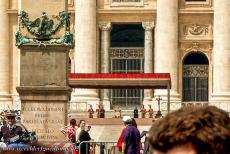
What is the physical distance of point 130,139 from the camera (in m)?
18.8

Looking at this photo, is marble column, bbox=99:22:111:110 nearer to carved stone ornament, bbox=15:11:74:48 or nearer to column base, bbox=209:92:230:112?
column base, bbox=209:92:230:112

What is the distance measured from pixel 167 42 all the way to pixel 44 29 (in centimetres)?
3543

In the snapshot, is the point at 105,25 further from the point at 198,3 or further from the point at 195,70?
the point at 195,70

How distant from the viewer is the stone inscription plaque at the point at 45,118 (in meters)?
22.1

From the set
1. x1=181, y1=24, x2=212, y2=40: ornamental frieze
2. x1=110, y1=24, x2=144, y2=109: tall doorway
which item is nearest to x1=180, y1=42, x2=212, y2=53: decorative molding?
x1=181, y1=24, x2=212, y2=40: ornamental frieze

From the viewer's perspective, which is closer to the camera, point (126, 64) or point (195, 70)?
point (195, 70)

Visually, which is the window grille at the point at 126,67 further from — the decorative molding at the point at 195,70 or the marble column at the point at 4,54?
the marble column at the point at 4,54

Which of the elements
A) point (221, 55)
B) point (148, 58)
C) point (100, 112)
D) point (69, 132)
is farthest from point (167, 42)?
point (69, 132)

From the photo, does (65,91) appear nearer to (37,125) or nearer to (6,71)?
(37,125)

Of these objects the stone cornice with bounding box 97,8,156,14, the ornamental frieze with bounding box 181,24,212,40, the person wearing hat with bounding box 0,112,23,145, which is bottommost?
the person wearing hat with bounding box 0,112,23,145

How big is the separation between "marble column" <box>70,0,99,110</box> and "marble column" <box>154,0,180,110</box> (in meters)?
3.78

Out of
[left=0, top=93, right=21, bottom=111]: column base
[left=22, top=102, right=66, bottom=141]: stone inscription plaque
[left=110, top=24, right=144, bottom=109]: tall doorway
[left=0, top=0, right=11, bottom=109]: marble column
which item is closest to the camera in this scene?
[left=22, top=102, right=66, bottom=141]: stone inscription plaque

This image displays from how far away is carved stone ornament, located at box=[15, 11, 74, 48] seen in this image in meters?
22.2

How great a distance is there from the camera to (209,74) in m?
57.3
